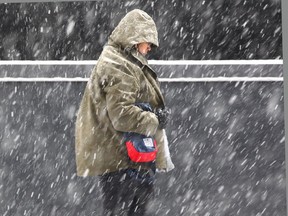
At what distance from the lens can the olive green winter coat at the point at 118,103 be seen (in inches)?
206

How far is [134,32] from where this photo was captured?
17.7 feet

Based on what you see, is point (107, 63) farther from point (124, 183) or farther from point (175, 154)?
point (175, 154)

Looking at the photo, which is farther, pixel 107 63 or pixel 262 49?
pixel 262 49

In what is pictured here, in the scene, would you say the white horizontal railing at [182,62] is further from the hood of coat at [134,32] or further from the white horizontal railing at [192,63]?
the hood of coat at [134,32]

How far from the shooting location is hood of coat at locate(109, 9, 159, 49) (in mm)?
5391

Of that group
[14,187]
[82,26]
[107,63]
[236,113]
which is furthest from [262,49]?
[14,187]

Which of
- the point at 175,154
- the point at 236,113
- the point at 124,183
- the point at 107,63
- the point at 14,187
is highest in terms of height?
the point at 107,63

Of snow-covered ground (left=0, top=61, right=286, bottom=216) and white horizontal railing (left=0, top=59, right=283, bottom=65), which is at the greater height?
white horizontal railing (left=0, top=59, right=283, bottom=65)

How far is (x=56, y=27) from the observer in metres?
7.46

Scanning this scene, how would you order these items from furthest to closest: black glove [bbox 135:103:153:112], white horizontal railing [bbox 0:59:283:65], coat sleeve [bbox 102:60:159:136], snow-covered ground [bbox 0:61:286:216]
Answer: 1. snow-covered ground [bbox 0:61:286:216]
2. white horizontal railing [bbox 0:59:283:65]
3. black glove [bbox 135:103:153:112]
4. coat sleeve [bbox 102:60:159:136]

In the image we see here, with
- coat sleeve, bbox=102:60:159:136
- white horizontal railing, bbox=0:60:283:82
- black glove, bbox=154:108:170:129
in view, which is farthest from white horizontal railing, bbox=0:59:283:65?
coat sleeve, bbox=102:60:159:136

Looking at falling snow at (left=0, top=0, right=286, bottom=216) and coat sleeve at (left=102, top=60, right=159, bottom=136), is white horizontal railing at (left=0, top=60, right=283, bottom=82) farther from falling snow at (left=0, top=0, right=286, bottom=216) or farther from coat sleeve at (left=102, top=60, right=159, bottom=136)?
coat sleeve at (left=102, top=60, right=159, bottom=136)

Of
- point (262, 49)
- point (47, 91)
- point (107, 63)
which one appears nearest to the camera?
point (107, 63)

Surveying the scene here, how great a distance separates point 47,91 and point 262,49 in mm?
Answer: 2101
